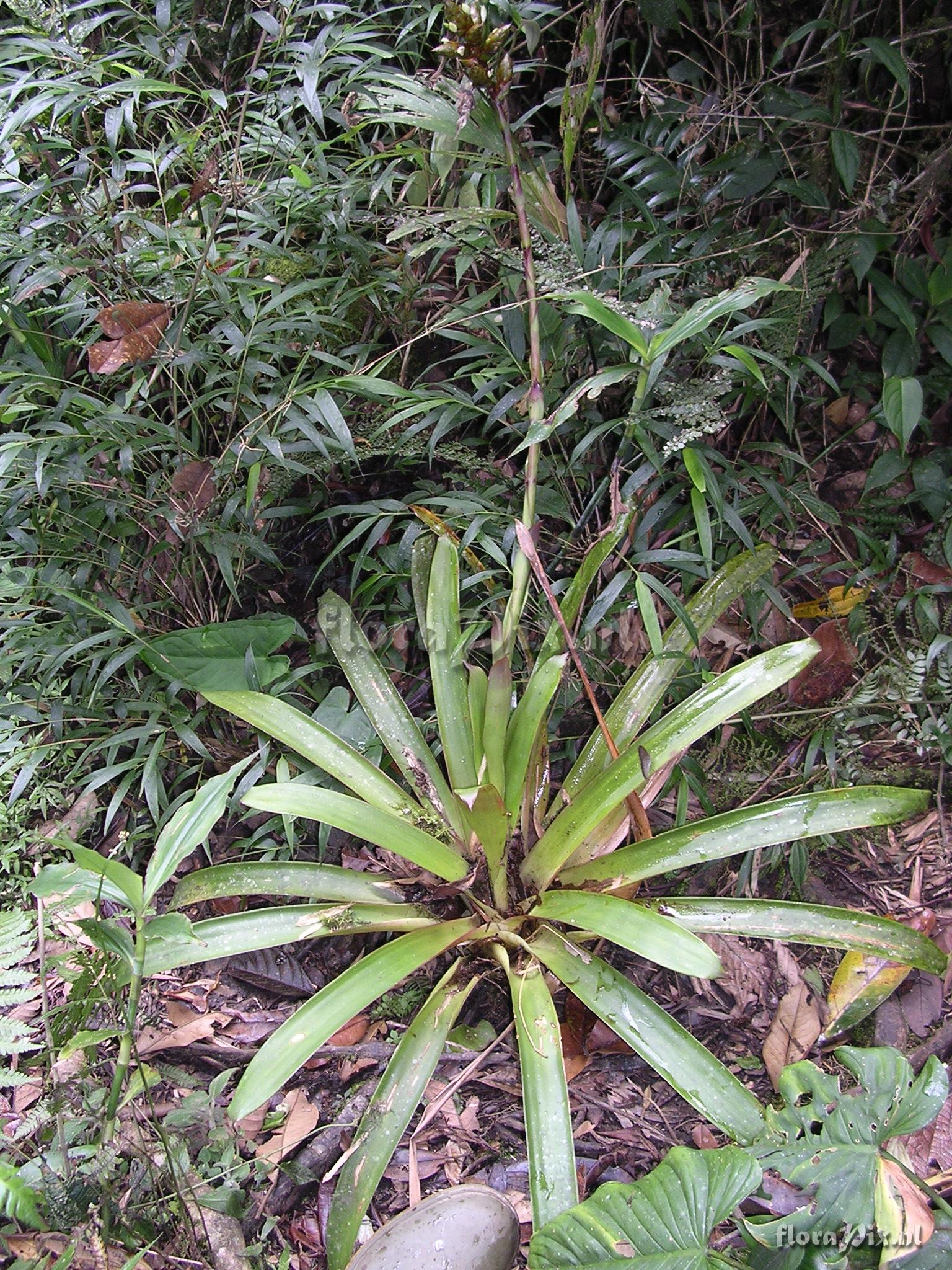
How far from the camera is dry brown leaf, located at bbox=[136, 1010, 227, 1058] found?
1.53 metres

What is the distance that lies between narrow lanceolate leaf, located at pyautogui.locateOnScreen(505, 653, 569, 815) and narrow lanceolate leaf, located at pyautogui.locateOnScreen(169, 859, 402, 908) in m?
0.31

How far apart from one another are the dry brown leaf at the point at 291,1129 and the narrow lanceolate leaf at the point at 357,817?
49 cm

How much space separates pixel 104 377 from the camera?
1923 millimetres

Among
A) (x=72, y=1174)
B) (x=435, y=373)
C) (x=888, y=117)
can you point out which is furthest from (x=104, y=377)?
(x=888, y=117)

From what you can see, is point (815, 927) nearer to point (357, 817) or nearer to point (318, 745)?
point (357, 817)

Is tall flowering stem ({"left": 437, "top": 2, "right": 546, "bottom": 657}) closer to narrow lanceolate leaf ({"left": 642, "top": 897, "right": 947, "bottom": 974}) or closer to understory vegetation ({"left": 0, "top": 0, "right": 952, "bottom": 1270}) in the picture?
understory vegetation ({"left": 0, "top": 0, "right": 952, "bottom": 1270})

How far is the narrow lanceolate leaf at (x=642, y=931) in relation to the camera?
1.12 meters

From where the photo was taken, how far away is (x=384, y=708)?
1.62m

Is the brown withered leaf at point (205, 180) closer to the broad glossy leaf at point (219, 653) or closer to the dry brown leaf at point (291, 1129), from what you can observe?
the broad glossy leaf at point (219, 653)

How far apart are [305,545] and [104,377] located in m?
0.61

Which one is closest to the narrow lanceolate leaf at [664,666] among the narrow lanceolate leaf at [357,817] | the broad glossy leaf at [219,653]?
the narrow lanceolate leaf at [357,817]

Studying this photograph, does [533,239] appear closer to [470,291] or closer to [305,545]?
[470,291]

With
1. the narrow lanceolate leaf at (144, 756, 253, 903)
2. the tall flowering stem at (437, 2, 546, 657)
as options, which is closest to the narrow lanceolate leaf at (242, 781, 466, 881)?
the narrow lanceolate leaf at (144, 756, 253, 903)

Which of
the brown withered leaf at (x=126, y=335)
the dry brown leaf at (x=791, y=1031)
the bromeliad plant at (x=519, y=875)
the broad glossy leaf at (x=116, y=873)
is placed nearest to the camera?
the broad glossy leaf at (x=116, y=873)
